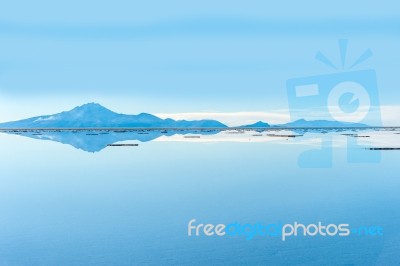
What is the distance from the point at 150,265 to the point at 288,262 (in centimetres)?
224

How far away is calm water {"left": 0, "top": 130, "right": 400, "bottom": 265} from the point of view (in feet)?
22.5

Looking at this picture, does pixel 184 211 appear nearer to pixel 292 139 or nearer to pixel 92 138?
pixel 292 139

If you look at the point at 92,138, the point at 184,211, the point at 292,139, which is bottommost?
the point at 292,139

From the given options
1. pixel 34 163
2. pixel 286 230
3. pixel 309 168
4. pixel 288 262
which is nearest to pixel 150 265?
pixel 288 262

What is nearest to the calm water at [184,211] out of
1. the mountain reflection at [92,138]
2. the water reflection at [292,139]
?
the water reflection at [292,139]

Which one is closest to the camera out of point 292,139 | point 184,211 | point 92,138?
point 184,211

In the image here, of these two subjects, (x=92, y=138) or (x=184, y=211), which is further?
(x=92, y=138)

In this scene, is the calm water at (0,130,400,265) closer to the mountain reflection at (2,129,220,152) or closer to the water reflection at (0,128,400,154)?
the water reflection at (0,128,400,154)

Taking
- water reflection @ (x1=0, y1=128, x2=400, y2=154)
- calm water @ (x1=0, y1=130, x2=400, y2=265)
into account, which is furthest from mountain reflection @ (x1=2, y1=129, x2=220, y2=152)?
calm water @ (x1=0, y1=130, x2=400, y2=265)

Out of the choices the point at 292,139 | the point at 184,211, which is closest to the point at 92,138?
the point at 292,139

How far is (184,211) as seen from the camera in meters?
9.88

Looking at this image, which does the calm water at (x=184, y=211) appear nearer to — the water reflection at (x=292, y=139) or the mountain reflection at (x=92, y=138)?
the water reflection at (x=292, y=139)

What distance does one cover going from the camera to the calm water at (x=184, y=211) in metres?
6.87

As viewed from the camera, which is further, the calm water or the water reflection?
the water reflection
